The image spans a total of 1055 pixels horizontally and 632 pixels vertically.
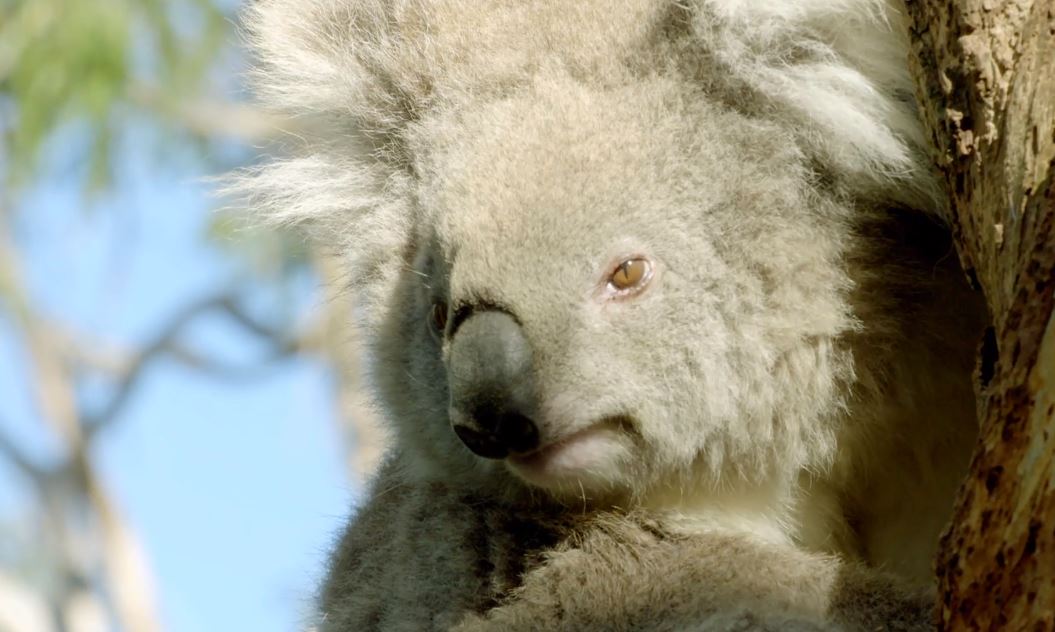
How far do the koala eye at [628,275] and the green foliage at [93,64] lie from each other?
639cm

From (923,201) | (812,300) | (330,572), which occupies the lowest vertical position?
(330,572)

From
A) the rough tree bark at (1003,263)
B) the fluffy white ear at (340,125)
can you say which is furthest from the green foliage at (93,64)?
the rough tree bark at (1003,263)

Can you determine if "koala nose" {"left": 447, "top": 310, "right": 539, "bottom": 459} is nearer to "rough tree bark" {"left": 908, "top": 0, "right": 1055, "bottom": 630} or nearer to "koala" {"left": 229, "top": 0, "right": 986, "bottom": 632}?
"koala" {"left": 229, "top": 0, "right": 986, "bottom": 632}

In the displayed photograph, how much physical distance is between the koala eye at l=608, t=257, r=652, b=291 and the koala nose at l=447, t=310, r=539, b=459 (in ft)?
0.65

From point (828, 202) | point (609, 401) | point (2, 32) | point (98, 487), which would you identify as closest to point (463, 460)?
point (609, 401)

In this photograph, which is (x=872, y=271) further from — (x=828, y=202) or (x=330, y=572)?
(x=330, y=572)

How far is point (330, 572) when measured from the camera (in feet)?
10.5

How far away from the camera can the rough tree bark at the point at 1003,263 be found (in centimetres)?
156

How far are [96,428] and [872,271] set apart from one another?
1002 cm

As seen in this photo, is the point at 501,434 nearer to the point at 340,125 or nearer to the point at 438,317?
the point at 438,317

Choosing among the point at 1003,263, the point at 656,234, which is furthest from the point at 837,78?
the point at 1003,263

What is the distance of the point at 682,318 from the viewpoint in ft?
7.84

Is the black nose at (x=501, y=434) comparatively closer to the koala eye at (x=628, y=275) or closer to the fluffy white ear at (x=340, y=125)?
the koala eye at (x=628, y=275)

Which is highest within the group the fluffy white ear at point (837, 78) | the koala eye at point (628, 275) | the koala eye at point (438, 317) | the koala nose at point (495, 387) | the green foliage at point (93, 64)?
the fluffy white ear at point (837, 78)
